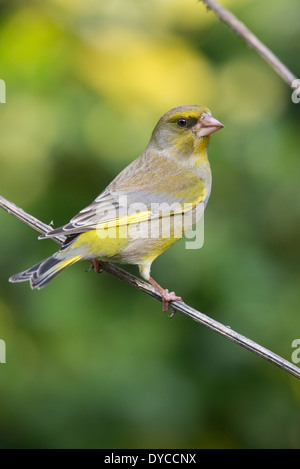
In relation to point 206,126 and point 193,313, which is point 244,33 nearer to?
point 193,313

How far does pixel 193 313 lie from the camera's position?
3086 millimetres

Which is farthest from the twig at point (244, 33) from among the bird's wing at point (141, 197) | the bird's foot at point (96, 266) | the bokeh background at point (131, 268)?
the bokeh background at point (131, 268)

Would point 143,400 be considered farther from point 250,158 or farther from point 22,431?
point 250,158

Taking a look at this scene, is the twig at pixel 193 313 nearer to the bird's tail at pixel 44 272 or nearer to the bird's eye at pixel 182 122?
the bird's tail at pixel 44 272

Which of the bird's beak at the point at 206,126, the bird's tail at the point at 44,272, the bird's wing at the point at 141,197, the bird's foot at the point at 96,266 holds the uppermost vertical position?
the bird's beak at the point at 206,126

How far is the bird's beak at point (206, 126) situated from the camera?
3.50 m

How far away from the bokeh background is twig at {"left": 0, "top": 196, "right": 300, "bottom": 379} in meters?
0.44

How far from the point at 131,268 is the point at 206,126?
962 millimetres

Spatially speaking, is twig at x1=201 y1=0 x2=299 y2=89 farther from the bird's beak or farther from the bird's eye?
the bird's eye

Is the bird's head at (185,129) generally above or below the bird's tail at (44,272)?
above

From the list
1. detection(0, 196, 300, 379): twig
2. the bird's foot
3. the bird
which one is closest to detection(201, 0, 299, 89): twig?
detection(0, 196, 300, 379): twig

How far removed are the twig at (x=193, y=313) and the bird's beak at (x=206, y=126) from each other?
0.85 metres

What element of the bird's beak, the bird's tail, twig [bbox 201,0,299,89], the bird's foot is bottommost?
twig [bbox 201,0,299,89]

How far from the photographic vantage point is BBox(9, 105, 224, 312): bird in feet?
10.8
